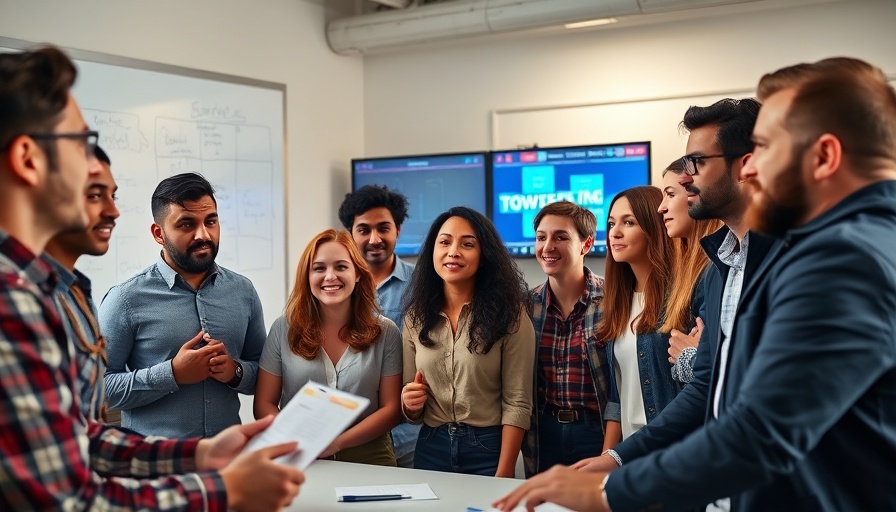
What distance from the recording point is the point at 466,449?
2.89m

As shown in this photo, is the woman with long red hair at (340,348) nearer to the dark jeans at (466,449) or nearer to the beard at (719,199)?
the dark jeans at (466,449)

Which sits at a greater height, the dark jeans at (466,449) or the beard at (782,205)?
the beard at (782,205)

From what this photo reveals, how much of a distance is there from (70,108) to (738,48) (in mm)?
4551

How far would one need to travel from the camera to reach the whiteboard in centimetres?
427

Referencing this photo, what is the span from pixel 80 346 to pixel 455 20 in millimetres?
4078

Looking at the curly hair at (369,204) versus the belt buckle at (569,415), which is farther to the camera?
the curly hair at (369,204)

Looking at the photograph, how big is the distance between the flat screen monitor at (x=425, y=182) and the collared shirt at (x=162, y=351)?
9.46 ft

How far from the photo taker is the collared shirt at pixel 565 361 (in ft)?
9.97

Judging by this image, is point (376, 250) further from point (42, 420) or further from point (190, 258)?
point (42, 420)

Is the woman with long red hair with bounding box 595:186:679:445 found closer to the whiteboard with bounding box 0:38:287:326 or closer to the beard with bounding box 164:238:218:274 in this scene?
the beard with bounding box 164:238:218:274

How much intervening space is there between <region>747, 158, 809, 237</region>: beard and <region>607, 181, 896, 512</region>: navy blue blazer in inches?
1.6

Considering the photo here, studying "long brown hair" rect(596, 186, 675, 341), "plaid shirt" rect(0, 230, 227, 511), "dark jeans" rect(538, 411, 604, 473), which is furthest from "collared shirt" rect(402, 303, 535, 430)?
"plaid shirt" rect(0, 230, 227, 511)

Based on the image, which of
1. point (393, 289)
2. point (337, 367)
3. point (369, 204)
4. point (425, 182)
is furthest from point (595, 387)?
point (425, 182)

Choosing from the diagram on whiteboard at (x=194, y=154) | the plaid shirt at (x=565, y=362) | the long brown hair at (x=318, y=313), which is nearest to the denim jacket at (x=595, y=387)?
the plaid shirt at (x=565, y=362)
